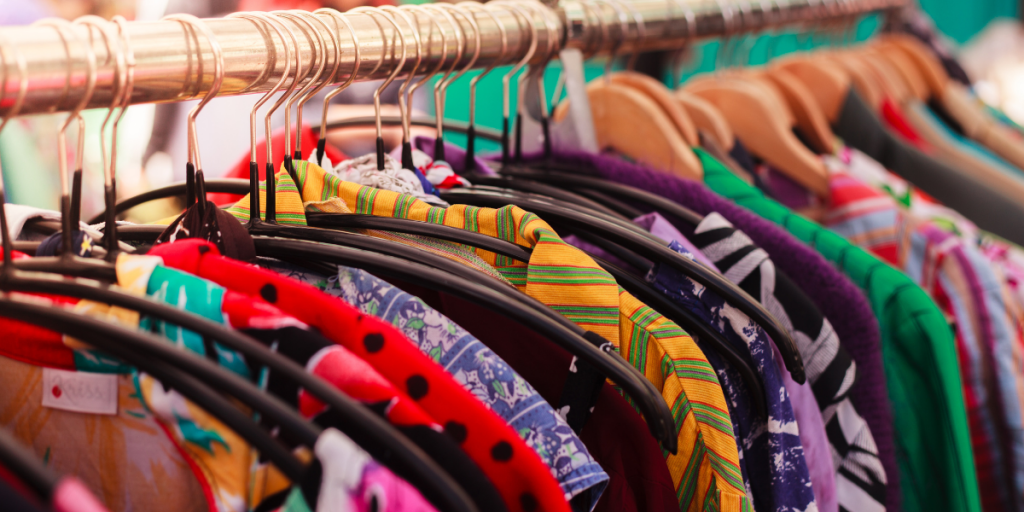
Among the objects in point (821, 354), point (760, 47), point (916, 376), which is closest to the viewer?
point (821, 354)

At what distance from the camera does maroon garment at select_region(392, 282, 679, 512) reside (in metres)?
0.45

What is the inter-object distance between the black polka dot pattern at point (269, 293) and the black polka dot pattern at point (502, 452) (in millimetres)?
140

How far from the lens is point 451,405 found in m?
0.36

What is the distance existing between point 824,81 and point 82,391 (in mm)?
1047

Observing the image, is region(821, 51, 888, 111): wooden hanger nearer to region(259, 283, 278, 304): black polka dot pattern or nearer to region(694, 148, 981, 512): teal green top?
region(694, 148, 981, 512): teal green top

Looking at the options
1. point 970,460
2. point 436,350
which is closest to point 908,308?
point 970,460

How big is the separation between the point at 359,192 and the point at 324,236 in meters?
0.05

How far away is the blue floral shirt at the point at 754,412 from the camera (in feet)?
1.62

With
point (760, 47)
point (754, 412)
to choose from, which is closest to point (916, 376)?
point (754, 412)

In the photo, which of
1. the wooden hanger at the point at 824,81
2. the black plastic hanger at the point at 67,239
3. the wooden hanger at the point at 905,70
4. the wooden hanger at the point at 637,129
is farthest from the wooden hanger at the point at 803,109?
the black plastic hanger at the point at 67,239

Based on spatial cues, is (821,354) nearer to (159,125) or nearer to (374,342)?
(374,342)

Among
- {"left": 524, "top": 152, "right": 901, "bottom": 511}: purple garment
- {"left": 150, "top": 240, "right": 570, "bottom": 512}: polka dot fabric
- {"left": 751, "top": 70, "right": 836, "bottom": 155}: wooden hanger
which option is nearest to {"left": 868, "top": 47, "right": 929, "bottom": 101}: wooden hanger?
{"left": 751, "top": 70, "right": 836, "bottom": 155}: wooden hanger

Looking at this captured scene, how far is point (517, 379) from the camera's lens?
396 millimetres

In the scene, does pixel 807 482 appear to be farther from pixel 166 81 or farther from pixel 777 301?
pixel 166 81
